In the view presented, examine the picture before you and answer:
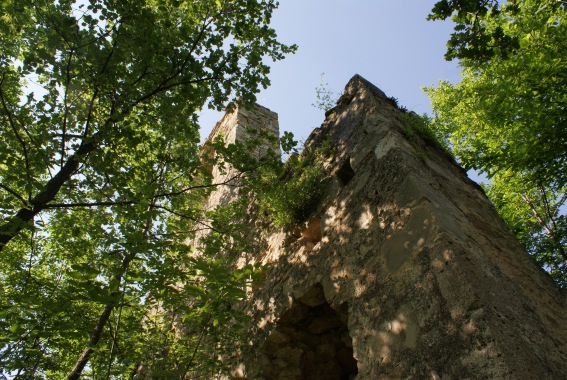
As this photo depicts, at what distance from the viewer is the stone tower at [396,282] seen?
5.74ft

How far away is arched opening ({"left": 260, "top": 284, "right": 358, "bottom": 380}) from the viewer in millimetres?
2994

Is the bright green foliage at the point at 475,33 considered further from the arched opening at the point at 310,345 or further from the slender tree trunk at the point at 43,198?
the slender tree trunk at the point at 43,198

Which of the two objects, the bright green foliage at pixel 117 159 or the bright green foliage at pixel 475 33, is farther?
the bright green foliage at pixel 475 33

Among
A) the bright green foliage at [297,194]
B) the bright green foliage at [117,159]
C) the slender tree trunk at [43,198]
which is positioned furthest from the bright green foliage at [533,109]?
the slender tree trunk at [43,198]

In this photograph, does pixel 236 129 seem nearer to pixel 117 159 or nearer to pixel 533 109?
pixel 117 159

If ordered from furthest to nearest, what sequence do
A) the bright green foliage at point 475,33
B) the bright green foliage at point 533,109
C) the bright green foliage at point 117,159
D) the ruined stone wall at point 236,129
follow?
A: the ruined stone wall at point 236,129, the bright green foliage at point 533,109, the bright green foliage at point 475,33, the bright green foliage at point 117,159

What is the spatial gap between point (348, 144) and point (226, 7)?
221cm

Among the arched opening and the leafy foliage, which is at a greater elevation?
the leafy foliage

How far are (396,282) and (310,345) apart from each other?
4.06 feet

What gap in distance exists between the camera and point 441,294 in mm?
1910

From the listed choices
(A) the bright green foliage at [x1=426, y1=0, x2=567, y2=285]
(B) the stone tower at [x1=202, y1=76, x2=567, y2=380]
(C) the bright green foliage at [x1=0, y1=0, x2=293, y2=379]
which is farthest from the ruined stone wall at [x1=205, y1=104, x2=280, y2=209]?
(A) the bright green foliage at [x1=426, y1=0, x2=567, y2=285]

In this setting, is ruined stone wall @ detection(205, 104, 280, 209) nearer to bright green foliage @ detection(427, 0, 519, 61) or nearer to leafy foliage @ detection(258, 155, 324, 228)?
leafy foliage @ detection(258, 155, 324, 228)

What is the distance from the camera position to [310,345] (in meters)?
3.10

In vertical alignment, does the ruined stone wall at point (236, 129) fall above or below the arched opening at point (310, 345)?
above
